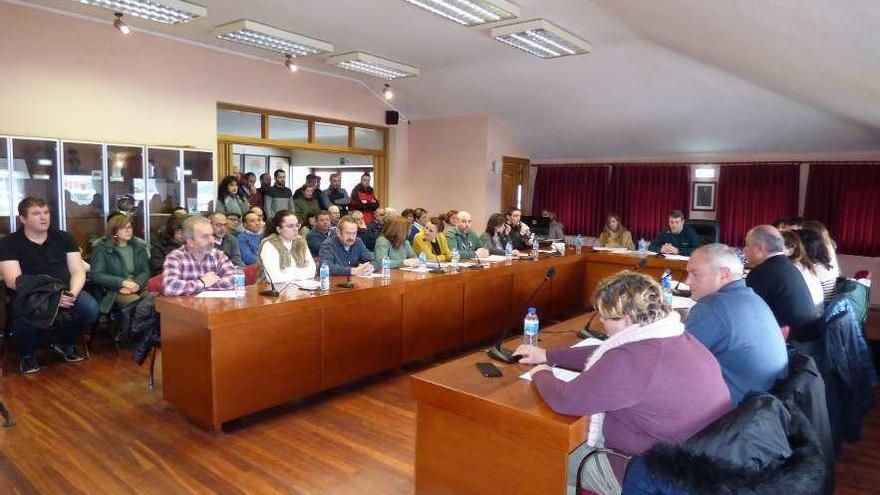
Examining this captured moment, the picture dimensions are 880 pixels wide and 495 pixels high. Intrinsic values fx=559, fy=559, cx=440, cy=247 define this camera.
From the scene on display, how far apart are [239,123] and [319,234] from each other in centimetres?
262

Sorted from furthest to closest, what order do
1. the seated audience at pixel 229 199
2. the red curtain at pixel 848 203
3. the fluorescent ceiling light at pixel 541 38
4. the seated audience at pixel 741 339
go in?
1. the red curtain at pixel 848 203
2. the seated audience at pixel 229 199
3. the fluorescent ceiling light at pixel 541 38
4. the seated audience at pixel 741 339

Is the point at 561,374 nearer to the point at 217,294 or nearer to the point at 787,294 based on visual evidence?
the point at 787,294

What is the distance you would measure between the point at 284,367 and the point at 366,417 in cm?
57

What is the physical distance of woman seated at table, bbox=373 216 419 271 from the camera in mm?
4543

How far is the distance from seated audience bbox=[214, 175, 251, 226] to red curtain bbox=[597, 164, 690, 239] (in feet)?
18.0

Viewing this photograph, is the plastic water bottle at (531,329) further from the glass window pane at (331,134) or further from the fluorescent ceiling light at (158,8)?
the glass window pane at (331,134)

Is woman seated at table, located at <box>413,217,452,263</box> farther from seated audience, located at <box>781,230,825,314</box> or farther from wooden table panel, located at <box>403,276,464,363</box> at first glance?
seated audience, located at <box>781,230,825,314</box>

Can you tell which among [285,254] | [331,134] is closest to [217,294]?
[285,254]

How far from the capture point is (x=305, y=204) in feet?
24.8

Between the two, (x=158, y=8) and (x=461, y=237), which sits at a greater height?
(x=158, y=8)

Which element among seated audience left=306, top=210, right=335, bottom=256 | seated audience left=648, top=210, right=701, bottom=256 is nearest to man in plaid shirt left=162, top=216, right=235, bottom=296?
seated audience left=306, top=210, right=335, bottom=256

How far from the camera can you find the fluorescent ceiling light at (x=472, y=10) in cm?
429

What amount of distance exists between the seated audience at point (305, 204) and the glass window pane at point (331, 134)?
82cm

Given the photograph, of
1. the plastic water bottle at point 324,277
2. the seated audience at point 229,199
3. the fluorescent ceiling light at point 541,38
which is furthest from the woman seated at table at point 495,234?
the seated audience at point 229,199
